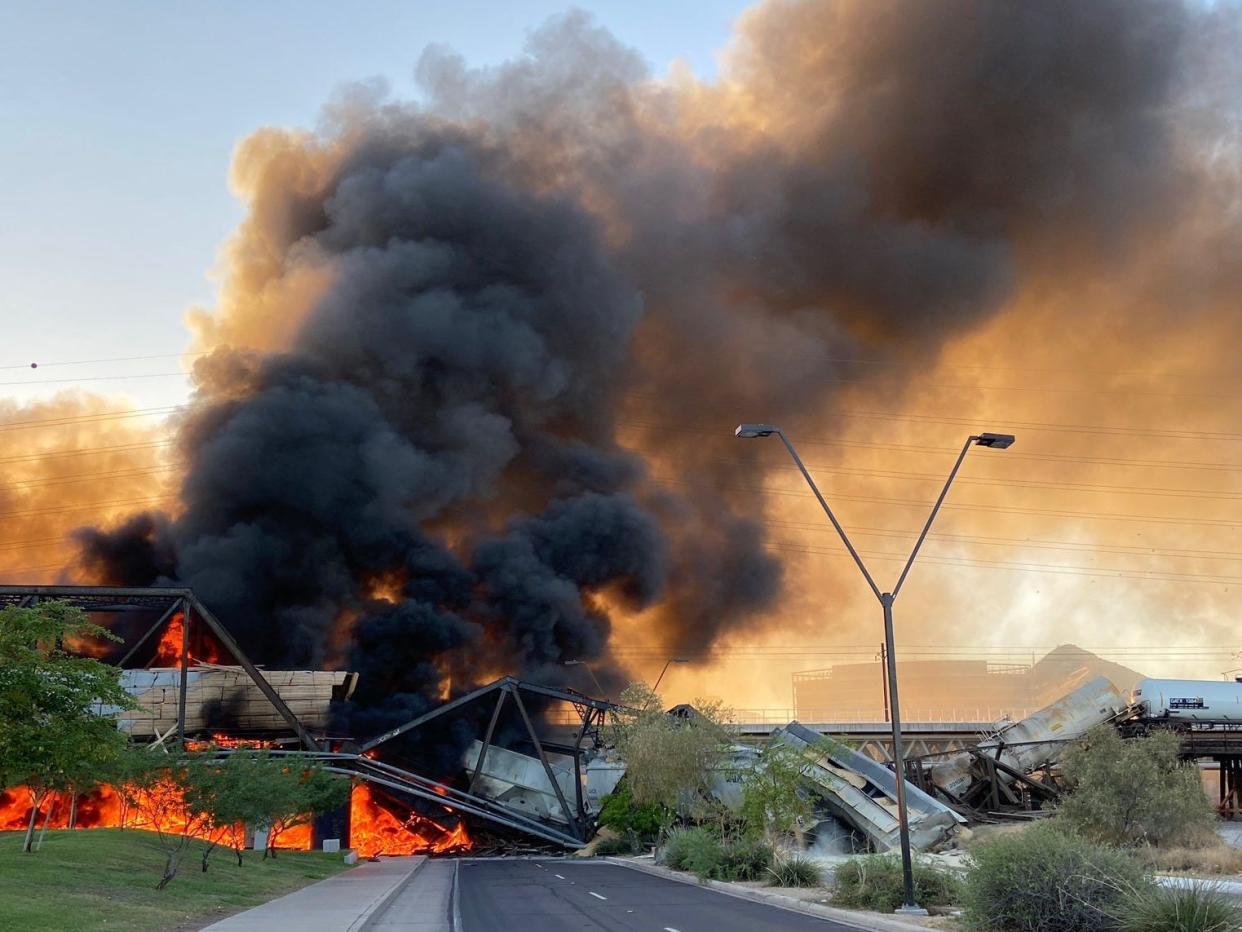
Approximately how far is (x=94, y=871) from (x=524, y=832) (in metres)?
30.7

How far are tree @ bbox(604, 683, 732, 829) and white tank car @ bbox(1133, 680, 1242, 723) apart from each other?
71.1 ft

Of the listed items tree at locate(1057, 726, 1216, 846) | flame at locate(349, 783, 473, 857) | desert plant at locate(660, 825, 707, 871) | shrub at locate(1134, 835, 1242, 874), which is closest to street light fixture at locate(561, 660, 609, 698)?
flame at locate(349, 783, 473, 857)

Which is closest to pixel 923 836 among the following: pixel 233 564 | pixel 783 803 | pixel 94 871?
pixel 783 803

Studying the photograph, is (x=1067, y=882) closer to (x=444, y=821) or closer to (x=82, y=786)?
(x=82, y=786)

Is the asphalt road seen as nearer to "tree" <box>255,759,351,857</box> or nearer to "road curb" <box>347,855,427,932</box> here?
"road curb" <box>347,855,427,932</box>

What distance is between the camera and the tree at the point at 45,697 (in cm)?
1595

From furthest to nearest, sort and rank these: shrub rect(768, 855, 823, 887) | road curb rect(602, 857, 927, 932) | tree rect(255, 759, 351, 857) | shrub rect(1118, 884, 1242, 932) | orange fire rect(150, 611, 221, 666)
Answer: orange fire rect(150, 611, 221, 666) → tree rect(255, 759, 351, 857) → shrub rect(768, 855, 823, 887) → road curb rect(602, 857, 927, 932) → shrub rect(1118, 884, 1242, 932)

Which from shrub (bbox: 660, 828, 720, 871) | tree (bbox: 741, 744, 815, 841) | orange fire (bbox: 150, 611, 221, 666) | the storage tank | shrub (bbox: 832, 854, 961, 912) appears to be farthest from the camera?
orange fire (bbox: 150, 611, 221, 666)

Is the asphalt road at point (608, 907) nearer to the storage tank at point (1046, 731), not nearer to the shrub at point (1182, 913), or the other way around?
the shrub at point (1182, 913)

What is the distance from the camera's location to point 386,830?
183 feet

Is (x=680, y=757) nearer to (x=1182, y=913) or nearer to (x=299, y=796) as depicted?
(x=299, y=796)

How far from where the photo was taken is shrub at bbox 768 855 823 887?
993 inches

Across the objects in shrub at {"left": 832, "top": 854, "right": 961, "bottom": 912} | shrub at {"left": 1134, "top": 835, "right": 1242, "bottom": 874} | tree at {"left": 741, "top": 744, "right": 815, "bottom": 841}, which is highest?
tree at {"left": 741, "top": 744, "right": 815, "bottom": 841}

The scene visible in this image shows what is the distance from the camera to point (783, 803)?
28516mm
